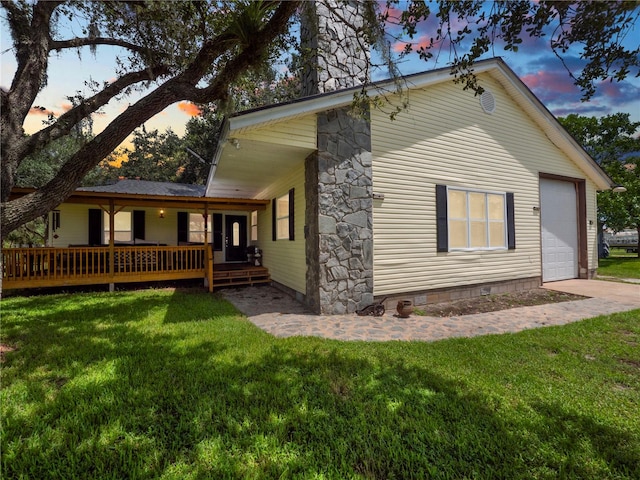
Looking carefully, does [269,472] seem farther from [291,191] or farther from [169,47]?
[169,47]

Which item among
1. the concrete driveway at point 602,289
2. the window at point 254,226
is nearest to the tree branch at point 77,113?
the window at point 254,226

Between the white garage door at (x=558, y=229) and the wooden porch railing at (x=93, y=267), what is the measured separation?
1032cm

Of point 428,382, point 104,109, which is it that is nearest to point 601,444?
point 428,382

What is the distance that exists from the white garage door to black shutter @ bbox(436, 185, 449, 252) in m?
4.25

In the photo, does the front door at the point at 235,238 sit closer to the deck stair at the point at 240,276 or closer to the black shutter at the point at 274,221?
the deck stair at the point at 240,276

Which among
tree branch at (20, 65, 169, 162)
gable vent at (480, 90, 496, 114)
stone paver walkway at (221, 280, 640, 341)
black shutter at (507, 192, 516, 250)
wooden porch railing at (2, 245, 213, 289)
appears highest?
gable vent at (480, 90, 496, 114)

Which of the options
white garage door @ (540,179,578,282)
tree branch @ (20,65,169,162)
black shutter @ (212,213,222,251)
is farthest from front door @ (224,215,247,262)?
white garage door @ (540,179,578,282)

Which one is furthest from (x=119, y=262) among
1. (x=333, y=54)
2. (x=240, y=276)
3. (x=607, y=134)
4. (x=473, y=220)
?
(x=607, y=134)

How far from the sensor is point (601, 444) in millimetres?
2076

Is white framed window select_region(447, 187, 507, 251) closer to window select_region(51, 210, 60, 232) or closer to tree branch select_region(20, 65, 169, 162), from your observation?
tree branch select_region(20, 65, 169, 162)

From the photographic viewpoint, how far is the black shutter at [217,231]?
12.1m

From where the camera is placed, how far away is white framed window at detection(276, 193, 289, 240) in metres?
7.88

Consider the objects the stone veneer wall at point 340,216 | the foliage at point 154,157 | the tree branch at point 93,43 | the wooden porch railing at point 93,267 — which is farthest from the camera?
the foliage at point 154,157

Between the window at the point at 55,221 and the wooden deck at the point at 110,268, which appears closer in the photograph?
the wooden deck at the point at 110,268
